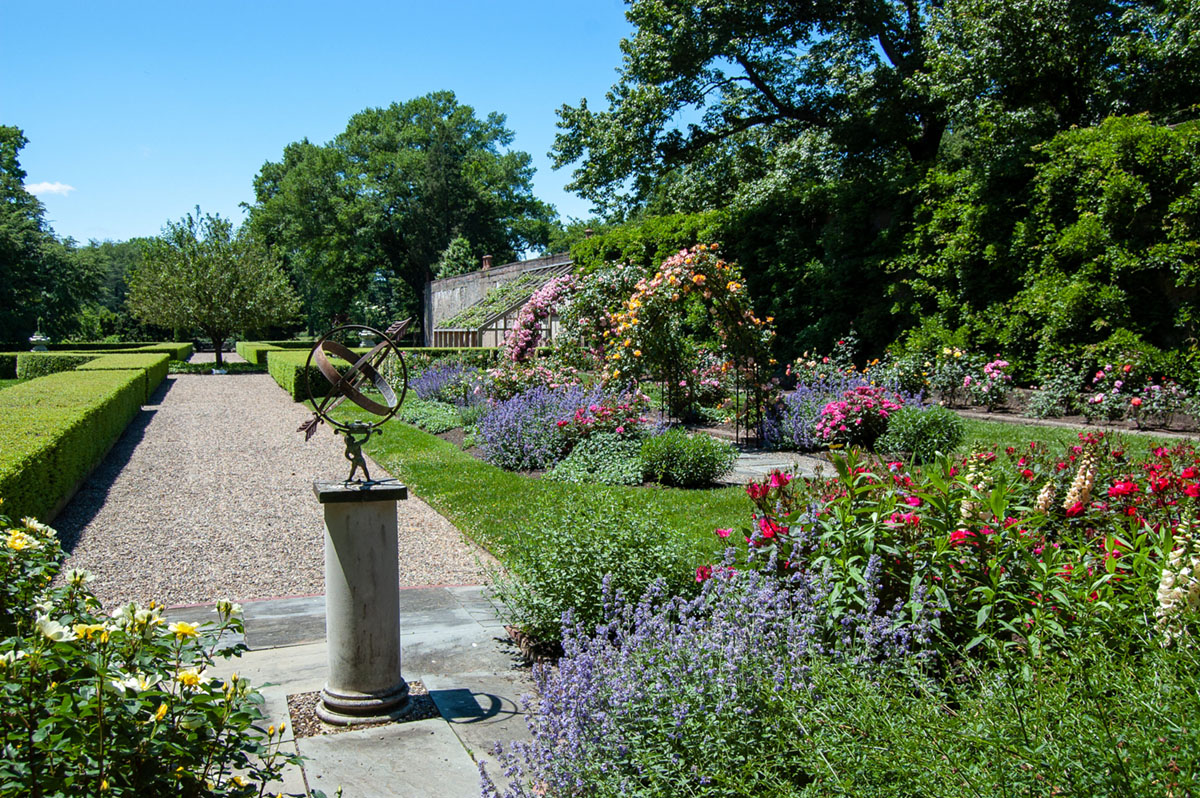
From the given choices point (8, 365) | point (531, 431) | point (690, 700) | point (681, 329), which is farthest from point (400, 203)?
point (690, 700)

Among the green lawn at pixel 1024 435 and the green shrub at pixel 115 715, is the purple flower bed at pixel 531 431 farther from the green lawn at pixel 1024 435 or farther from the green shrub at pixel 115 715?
the green shrub at pixel 115 715

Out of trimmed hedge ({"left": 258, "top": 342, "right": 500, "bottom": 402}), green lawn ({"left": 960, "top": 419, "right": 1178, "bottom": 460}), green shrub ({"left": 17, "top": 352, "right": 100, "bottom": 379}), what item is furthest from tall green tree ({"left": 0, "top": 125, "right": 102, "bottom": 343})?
green lawn ({"left": 960, "top": 419, "right": 1178, "bottom": 460})

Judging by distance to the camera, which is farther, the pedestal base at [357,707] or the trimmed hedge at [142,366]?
the trimmed hedge at [142,366]

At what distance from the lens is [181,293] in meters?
26.0

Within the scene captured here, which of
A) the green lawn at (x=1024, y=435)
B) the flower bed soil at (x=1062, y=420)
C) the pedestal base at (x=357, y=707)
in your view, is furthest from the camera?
the flower bed soil at (x=1062, y=420)

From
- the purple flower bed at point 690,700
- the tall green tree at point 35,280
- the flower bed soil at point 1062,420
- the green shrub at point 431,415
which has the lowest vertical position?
the green shrub at point 431,415

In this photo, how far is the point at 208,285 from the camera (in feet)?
86.2

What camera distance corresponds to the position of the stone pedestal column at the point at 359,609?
3.04 metres

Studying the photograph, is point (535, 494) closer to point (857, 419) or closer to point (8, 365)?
point (857, 419)

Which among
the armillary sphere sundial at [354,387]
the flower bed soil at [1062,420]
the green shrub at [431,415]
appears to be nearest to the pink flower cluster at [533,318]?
the green shrub at [431,415]

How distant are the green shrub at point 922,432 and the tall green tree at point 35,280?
3414cm

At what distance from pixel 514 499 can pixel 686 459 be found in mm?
1654

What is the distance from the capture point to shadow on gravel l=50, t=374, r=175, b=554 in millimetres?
6318

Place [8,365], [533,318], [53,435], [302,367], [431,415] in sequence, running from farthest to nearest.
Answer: [8,365]
[302,367]
[533,318]
[431,415]
[53,435]
